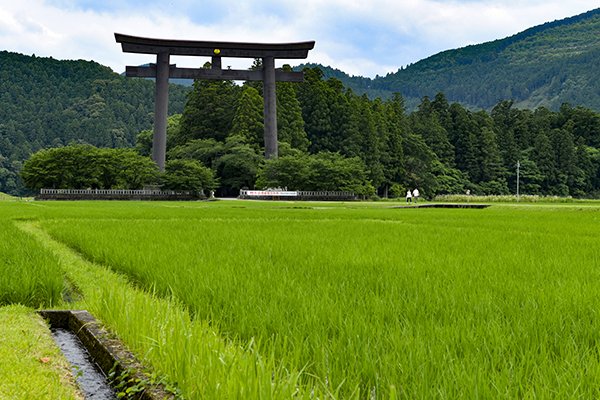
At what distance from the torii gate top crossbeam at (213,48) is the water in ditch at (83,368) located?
33447 mm

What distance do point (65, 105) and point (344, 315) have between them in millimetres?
87549

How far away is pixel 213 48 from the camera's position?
1399 inches

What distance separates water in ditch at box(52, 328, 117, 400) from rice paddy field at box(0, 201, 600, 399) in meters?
0.19

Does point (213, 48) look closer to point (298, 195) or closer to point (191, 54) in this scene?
point (191, 54)

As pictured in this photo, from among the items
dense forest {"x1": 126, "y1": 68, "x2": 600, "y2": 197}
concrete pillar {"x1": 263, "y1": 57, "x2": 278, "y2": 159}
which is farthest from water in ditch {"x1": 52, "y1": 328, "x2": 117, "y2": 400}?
concrete pillar {"x1": 263, "y1": 57, "x2": 278, "y2": 159}

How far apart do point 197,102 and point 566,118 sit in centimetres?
4843

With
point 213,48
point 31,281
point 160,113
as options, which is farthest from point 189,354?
point 160,113

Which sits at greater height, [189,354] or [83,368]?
[189,354]

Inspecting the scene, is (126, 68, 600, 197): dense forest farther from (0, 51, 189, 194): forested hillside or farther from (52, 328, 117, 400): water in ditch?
(52, 328, 117, 400): water in ditch

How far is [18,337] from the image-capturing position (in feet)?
9.41

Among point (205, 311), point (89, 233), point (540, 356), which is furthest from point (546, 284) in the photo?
point (89, 233)

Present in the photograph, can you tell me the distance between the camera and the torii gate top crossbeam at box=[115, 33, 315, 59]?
34.6 m

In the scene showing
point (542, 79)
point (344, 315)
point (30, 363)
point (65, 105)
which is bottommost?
point (30, 363)

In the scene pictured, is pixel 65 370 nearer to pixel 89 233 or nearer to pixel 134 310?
pixel 134 310
